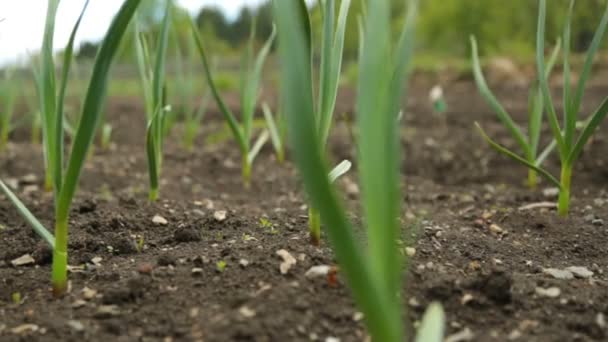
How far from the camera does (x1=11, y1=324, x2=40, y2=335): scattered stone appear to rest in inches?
34.4

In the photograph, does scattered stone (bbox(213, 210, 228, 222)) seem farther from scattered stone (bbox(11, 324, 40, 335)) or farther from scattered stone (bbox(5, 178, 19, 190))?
scattered stone (bbox(5, 178, 19, 190))

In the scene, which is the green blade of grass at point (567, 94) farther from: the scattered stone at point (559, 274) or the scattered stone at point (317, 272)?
the scattered stone at point (317, 272)

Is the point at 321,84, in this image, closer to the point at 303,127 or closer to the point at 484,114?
the point at 303,127

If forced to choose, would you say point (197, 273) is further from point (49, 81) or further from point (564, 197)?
point (564, 197)

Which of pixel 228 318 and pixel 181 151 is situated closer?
pixel 228 318

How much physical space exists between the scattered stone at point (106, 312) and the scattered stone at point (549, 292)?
674 mm

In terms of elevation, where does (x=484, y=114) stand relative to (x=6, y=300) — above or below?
below

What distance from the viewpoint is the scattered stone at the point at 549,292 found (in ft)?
3.24

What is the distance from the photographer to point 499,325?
90 cm

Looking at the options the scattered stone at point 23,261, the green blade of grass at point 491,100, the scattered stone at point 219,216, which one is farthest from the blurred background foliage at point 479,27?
the scattered stone at point 23,261

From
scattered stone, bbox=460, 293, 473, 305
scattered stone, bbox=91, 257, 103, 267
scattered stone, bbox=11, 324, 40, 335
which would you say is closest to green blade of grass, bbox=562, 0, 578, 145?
scattered stone, bbox=460, 293, 473, 305

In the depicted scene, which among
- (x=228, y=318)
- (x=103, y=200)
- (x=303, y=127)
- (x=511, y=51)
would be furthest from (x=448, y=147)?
(x=511, y=51)

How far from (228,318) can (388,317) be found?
0.31 metres

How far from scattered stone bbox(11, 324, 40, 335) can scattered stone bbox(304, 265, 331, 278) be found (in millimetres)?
412
